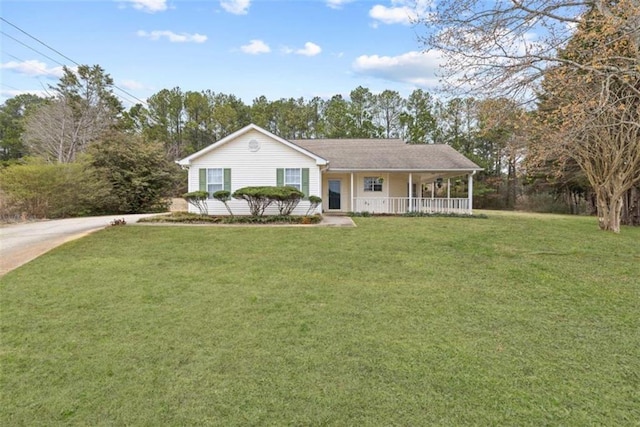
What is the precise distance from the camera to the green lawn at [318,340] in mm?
2625

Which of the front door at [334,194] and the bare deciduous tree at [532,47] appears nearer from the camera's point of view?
the bare deciduous tree at [532,47]

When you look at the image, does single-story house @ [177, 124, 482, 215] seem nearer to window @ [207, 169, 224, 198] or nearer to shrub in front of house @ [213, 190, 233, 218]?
window @ [207, 169, 224, 198]

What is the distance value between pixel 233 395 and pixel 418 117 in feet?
141

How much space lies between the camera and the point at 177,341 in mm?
3719

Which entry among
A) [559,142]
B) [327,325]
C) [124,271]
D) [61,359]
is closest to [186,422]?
[61,359]

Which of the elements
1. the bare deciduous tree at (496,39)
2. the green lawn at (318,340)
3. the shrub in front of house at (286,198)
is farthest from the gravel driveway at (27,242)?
the bare deciduous tree at (496,39)

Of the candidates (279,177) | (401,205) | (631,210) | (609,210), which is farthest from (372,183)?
(631,210)

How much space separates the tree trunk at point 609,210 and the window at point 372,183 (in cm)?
929

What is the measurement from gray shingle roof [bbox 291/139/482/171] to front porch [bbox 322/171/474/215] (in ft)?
1.62

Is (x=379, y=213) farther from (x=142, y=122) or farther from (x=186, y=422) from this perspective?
(x=142, y=122)

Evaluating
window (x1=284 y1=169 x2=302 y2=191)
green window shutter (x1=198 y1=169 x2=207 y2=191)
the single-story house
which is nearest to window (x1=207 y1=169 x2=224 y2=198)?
the single-story house

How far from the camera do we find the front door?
60.3 ft

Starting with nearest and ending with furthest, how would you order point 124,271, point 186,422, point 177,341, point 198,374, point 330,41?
point 186,422 < point 198,374 < point 177,341 < point 124,271 < point 330,41

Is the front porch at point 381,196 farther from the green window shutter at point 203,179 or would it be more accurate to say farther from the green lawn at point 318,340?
the green lawn at point 318,340
